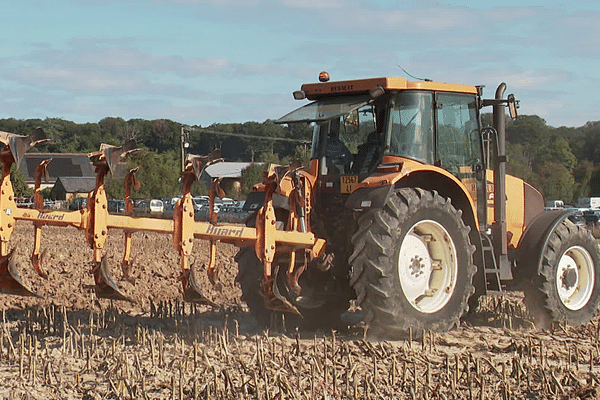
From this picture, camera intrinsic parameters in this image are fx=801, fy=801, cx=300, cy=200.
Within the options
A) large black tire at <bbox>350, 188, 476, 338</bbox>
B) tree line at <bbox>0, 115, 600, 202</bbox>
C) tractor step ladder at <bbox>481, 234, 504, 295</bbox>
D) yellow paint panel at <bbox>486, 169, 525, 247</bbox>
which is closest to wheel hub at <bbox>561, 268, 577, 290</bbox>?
yellow paint panel at <bbox>486, 169, 525, 247</bbox>

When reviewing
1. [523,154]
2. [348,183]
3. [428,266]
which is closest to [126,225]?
[348,183]

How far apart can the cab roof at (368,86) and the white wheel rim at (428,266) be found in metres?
1.32

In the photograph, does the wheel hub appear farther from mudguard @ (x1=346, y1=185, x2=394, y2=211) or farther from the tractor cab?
mudguard @ (x1=346, y1=185, x2=394, y2=211)

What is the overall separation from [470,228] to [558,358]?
5.67 ft

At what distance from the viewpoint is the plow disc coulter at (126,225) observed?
6094 mm

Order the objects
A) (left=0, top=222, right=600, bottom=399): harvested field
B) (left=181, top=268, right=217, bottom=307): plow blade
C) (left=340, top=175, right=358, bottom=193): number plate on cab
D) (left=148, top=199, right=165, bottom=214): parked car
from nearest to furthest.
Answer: (left=0, top=222, right=600, bottom=399): harvested field < (left=181, top=268, right=217, bottom=307): plow blade < (left=340, top=175, right=358, bottom=193): number plate on cab < (left=148, top=199, right=165, bottom=214): parked car

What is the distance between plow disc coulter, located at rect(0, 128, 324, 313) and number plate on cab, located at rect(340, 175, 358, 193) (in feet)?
2.28

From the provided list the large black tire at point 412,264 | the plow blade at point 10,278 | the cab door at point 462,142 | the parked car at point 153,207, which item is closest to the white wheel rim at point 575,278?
the cab door at point 462,142

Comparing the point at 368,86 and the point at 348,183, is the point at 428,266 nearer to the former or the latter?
the point at 348,183

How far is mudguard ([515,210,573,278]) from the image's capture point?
837 centimetres

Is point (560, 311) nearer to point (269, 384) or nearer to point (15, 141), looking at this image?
point (269, 384)

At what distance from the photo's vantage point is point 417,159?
7.57 metres

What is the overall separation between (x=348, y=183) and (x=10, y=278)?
10.3ft

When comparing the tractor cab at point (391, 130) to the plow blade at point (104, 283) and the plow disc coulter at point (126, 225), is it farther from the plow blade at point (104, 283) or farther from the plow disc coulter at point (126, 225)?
the plow blade at point (104, 283)
